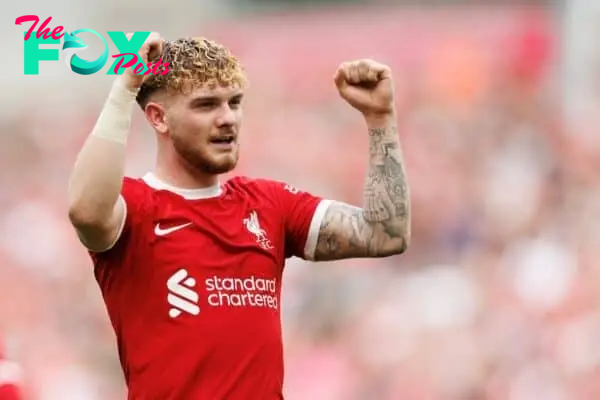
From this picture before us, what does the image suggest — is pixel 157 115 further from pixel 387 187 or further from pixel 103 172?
pixel 387 187

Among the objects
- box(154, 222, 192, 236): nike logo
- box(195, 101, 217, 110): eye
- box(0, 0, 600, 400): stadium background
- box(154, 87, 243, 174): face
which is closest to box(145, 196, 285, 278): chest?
box(154, 222, 192, 236): nike logo

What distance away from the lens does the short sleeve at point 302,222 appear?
3102 millimetres

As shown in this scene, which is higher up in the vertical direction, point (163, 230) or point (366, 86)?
point (366, 86)

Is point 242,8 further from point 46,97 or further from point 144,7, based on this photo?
point 46,97

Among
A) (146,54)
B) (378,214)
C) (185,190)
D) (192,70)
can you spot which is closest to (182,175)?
(185,190)

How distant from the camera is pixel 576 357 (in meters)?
5.81

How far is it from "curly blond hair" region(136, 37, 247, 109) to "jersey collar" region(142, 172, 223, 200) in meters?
0.19

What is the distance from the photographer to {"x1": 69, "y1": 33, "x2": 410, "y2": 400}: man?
9.10 feet

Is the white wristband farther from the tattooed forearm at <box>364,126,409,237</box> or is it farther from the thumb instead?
the tattooed forearm at <box>364,126,409,237</box>

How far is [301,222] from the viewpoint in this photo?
310 cm

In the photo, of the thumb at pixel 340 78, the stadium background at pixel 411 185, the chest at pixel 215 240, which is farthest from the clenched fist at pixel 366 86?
the stadium background at pixel 411 185

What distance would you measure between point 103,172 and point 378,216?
76 centimetres

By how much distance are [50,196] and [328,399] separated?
1961 millimetres

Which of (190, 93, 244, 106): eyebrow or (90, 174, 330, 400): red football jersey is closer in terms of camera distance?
(90, 174, 330, 400): red football jersey
